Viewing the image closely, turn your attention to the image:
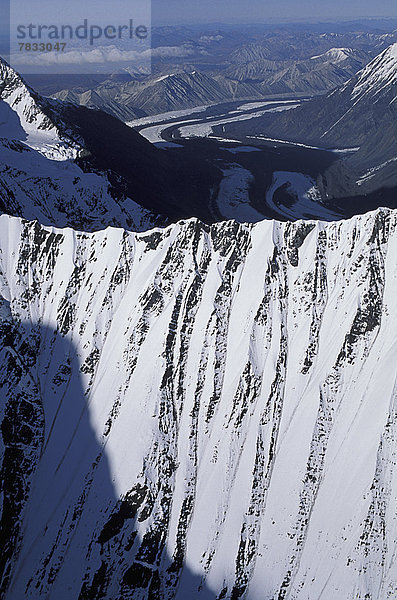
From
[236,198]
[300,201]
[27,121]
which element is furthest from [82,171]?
[300,201]

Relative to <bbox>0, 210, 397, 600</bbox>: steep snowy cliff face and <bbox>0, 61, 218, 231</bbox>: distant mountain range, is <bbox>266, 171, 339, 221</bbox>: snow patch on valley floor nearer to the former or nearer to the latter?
<bbox>0, 61, 218, 231</bbox>: distant mountain range

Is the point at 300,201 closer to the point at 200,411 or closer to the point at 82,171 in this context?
the point at 82,171

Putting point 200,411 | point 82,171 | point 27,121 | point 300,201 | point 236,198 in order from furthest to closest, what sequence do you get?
point 300,201 → point 236,198 → point 27,121 → point 82,171 → point 200,411

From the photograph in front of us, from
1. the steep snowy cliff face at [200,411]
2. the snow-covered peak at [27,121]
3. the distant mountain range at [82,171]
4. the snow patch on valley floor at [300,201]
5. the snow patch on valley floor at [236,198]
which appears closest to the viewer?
the steep snowy cliff face at [200,411]

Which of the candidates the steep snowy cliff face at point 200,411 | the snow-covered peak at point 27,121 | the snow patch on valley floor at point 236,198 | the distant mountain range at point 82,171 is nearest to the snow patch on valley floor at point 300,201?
the snow patch on valley floor at point 236,198

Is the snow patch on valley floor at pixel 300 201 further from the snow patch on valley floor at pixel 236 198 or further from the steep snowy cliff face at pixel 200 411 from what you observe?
the steep snowy cliff face at pixel 200 411

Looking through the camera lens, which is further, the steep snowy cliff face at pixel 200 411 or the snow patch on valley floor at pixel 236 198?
the snow patch on valley floor at pixel 236 198

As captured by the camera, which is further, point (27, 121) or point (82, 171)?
point (27, 121)
